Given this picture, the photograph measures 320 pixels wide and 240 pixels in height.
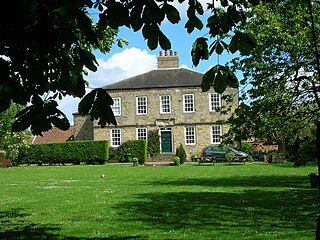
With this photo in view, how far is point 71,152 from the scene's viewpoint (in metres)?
40.9

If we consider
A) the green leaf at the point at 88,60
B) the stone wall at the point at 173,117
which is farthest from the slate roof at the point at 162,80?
the green leaf at the point at 88,60

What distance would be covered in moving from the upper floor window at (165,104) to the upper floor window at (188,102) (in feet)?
5.12

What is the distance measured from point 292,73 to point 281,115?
5.22 feet

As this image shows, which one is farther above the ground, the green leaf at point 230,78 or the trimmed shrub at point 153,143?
the trimmed shrub at point 153,143

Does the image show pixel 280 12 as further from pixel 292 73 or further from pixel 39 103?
pixel 39 103

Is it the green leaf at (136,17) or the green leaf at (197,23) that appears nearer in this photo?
the green leaf at (136,17)

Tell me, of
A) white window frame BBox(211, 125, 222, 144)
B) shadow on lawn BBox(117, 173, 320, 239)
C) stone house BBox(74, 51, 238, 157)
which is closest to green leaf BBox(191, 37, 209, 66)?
shadow on lawn BBox(117, 173, 320, 239)

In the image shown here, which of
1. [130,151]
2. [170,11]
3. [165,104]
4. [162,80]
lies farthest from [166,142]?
[170,11]

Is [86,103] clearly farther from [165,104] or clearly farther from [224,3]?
[165,104]

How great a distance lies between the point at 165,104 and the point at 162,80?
2.70 m

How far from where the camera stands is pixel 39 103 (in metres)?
3.23

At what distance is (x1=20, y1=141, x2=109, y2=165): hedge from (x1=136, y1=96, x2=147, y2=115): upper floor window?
632 cm

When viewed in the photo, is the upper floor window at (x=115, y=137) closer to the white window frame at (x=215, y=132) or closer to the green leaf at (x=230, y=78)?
the white window frame at (x=215, y=132)

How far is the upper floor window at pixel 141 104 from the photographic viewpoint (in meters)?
45.7
